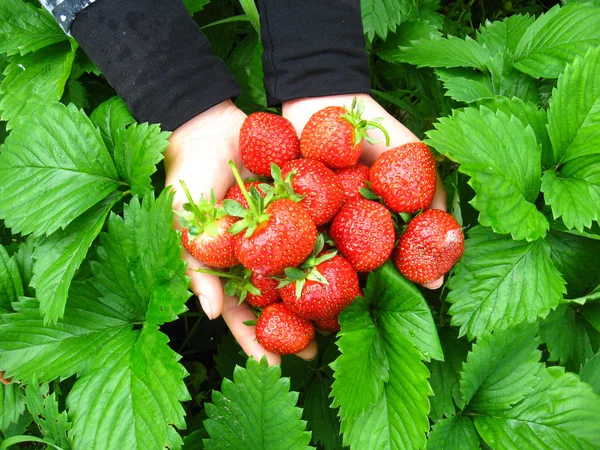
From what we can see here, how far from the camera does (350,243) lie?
1.06m

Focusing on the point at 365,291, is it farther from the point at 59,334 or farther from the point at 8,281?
the point at 8,281

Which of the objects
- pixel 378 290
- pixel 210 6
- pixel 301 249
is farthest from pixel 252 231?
pixel 210 6

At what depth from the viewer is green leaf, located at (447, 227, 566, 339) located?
1070 mm

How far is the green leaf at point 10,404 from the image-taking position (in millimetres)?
1192

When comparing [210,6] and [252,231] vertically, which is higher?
[210,6]

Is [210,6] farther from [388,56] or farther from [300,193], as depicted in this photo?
[300,193]

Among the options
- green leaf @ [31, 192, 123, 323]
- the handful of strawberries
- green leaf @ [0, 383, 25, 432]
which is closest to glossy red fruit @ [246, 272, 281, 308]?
the handful of strawberries

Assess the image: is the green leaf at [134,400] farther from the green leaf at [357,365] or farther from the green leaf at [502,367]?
the green leaf at [502,367]

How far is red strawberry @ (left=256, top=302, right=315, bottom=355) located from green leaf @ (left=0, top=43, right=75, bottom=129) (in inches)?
29.7

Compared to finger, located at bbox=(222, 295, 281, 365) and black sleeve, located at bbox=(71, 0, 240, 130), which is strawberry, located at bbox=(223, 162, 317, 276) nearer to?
finger, located at bbox=(222, 295, 281, 365)

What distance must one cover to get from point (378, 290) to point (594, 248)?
1.73 feet

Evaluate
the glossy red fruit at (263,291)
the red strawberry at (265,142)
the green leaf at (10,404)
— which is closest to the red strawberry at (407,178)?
the red strawberry at (265,142)

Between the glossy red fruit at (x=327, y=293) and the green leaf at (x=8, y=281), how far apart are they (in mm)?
646

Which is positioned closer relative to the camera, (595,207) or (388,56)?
(595,207)
